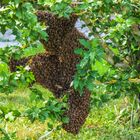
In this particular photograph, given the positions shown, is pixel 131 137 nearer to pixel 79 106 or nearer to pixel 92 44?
pixel 79 106

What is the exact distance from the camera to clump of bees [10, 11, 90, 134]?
4371mm

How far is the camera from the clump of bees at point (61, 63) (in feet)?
14.3

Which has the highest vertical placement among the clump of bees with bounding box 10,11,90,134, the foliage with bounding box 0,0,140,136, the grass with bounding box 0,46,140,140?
the foliage with bounding box 0,0,140,136

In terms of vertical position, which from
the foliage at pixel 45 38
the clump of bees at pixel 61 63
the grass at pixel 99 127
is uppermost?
the foliage at pixel 45 38

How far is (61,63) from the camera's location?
475 cm

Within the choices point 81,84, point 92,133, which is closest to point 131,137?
point 92,133

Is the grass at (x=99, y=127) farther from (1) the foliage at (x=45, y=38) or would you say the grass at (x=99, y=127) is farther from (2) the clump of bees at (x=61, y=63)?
(1) the foliage at (x=45, y=38)

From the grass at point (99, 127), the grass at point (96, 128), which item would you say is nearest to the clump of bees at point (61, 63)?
the grass at point (99, 127)

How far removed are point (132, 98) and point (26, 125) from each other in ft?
4.40

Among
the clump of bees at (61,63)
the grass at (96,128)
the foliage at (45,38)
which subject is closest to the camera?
Answer: the foliage at (45,38)

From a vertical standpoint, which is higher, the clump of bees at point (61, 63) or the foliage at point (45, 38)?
the foliage at point (45, 38)

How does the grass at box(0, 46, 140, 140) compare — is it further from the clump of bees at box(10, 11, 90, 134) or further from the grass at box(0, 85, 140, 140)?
the clump of bees at box(10, 11, 90, 134)

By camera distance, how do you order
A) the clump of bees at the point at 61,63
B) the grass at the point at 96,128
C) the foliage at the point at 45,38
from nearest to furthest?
1. the foliage at the point at 45,38
2. the clump of bees at the point at 61,63
3. the grass at the point at 96,128

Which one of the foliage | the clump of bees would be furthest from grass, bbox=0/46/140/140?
the foliage
